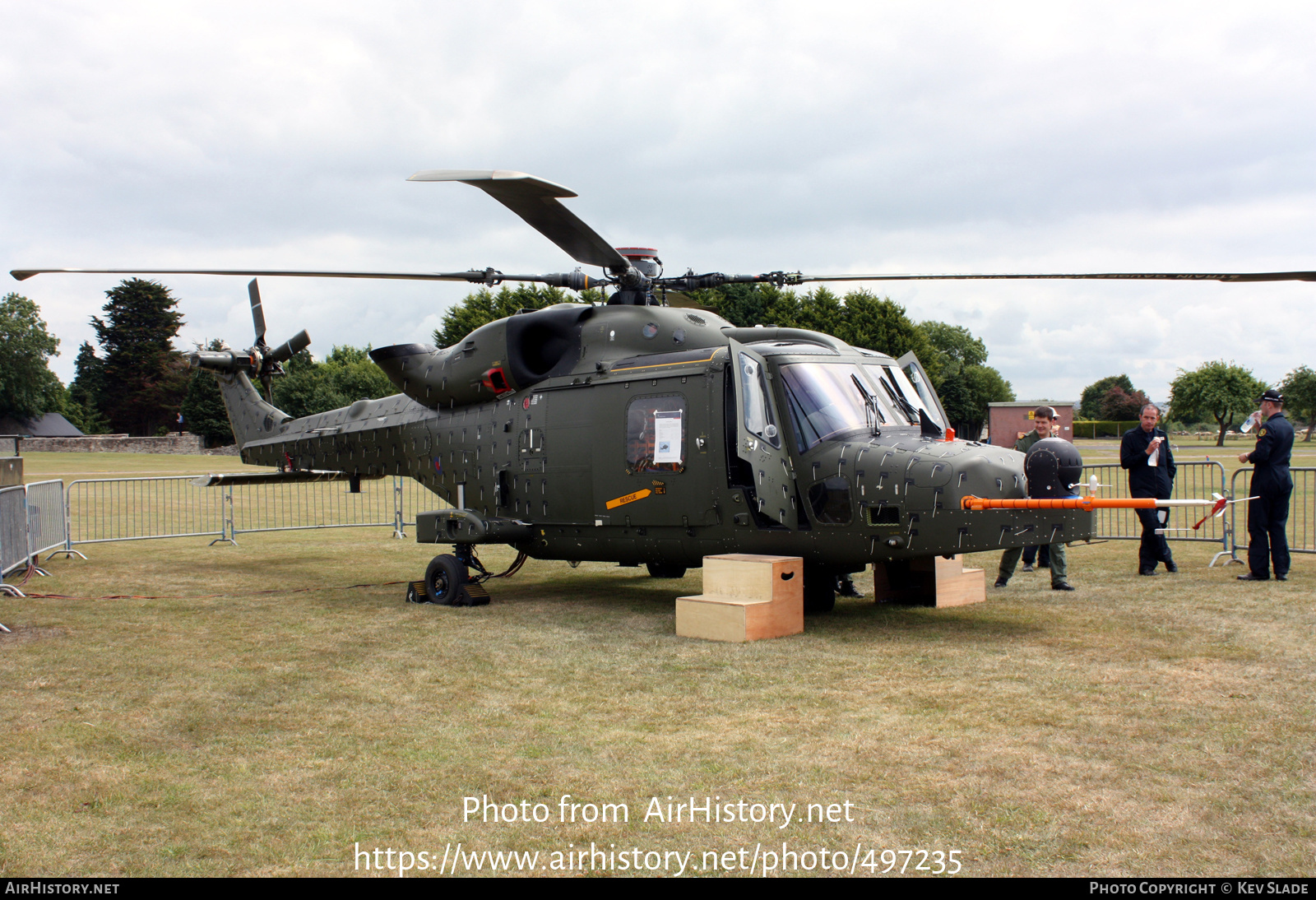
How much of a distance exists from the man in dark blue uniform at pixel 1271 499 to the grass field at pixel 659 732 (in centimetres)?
80

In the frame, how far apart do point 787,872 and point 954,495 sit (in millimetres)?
4384

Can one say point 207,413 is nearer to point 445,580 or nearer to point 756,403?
point 445,580

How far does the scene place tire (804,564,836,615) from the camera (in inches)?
358

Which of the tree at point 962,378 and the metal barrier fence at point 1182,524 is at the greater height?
the tree at point 962,378

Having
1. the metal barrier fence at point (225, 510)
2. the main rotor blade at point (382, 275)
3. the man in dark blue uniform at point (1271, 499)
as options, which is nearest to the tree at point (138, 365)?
the metal barrier fence at point (225, 510)

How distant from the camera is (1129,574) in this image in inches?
452

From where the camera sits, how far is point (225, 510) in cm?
1964

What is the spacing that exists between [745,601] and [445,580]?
3.68 meters

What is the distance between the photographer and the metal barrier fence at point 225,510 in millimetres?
17844

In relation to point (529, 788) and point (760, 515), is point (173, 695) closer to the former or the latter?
point (529, 788)

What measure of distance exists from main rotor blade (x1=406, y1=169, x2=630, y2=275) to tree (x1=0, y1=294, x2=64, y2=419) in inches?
3385

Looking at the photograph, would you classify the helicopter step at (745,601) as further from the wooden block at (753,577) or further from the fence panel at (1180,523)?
the fence panel at (1180,523)

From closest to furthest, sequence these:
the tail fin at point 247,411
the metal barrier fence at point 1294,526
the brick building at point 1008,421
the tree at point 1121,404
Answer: the metal barrier fence at point 1294,526, the tail fin at point 247,411, the brick building at point 1008,421, the tree at point 1121,404
